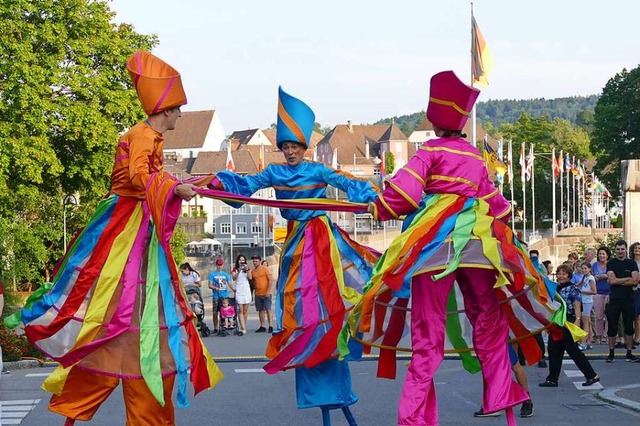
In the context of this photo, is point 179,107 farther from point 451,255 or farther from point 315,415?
point 315,415

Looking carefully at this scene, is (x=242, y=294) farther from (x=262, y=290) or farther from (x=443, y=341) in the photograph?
(x=443, y=341)

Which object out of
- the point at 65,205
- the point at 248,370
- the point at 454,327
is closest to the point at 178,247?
the point at 65,205

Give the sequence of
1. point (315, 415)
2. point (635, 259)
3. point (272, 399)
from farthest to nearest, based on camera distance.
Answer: point (635, 259)
point (272, 399)
point (315, 415)

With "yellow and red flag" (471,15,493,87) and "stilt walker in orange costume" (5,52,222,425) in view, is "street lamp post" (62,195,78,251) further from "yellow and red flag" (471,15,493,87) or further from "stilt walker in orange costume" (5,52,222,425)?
"stilt walker in orange costume" (5,52,222,425)

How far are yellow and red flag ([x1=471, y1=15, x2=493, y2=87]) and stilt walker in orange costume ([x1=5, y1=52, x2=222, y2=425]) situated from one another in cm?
3269

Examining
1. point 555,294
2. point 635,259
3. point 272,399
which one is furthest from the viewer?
point 635,259

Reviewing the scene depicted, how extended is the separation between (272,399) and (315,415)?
1.63 metres

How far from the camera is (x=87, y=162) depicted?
54.8 metres

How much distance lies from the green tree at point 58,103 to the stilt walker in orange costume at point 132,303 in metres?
42.9

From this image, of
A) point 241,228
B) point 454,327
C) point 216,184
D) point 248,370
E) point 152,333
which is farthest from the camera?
point 241,228

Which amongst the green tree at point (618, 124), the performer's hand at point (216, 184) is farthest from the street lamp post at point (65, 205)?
the performer's hand at point (216, 184)

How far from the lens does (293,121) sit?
1062 centimetres

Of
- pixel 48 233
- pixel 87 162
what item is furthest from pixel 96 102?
pixel 48 233

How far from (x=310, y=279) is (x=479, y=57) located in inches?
1251
